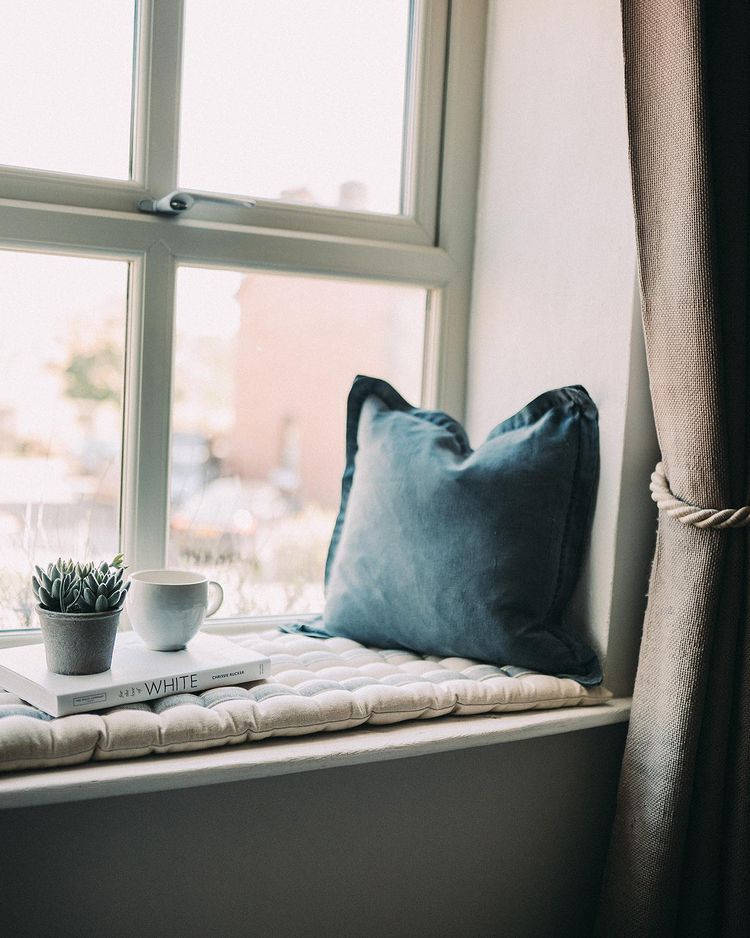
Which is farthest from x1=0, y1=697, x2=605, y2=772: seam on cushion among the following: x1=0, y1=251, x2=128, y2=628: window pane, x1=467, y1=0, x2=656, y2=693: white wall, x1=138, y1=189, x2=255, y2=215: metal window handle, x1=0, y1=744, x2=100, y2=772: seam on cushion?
x1=138, y1=189, x2=255, y2=215: metal window handle

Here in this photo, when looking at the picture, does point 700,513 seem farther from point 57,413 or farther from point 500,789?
point 57,413

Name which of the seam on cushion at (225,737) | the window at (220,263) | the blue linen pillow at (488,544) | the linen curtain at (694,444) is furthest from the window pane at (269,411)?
the linen curtain at (694,444)

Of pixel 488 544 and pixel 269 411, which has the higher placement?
pixel 269 411

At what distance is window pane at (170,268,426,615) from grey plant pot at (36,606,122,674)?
16.2 inches

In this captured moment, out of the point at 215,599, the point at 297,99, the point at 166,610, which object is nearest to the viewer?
the point at 166,610

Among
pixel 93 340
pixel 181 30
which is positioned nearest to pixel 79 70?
pixel 181 30

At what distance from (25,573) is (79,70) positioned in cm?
81

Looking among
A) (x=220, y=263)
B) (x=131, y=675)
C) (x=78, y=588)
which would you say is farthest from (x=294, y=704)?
(x=220, y=263)

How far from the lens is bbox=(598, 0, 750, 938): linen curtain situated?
46.6 inches

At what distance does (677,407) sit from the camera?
1.22 m

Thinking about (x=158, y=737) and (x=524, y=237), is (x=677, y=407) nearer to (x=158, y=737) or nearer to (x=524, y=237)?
(x=524, y=237)

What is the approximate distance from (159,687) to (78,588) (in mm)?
165

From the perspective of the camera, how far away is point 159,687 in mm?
1146

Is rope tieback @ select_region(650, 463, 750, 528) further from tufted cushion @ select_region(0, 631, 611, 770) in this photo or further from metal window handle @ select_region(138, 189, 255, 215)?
metal window handle @ select_region(138, 189, 255, 215)
